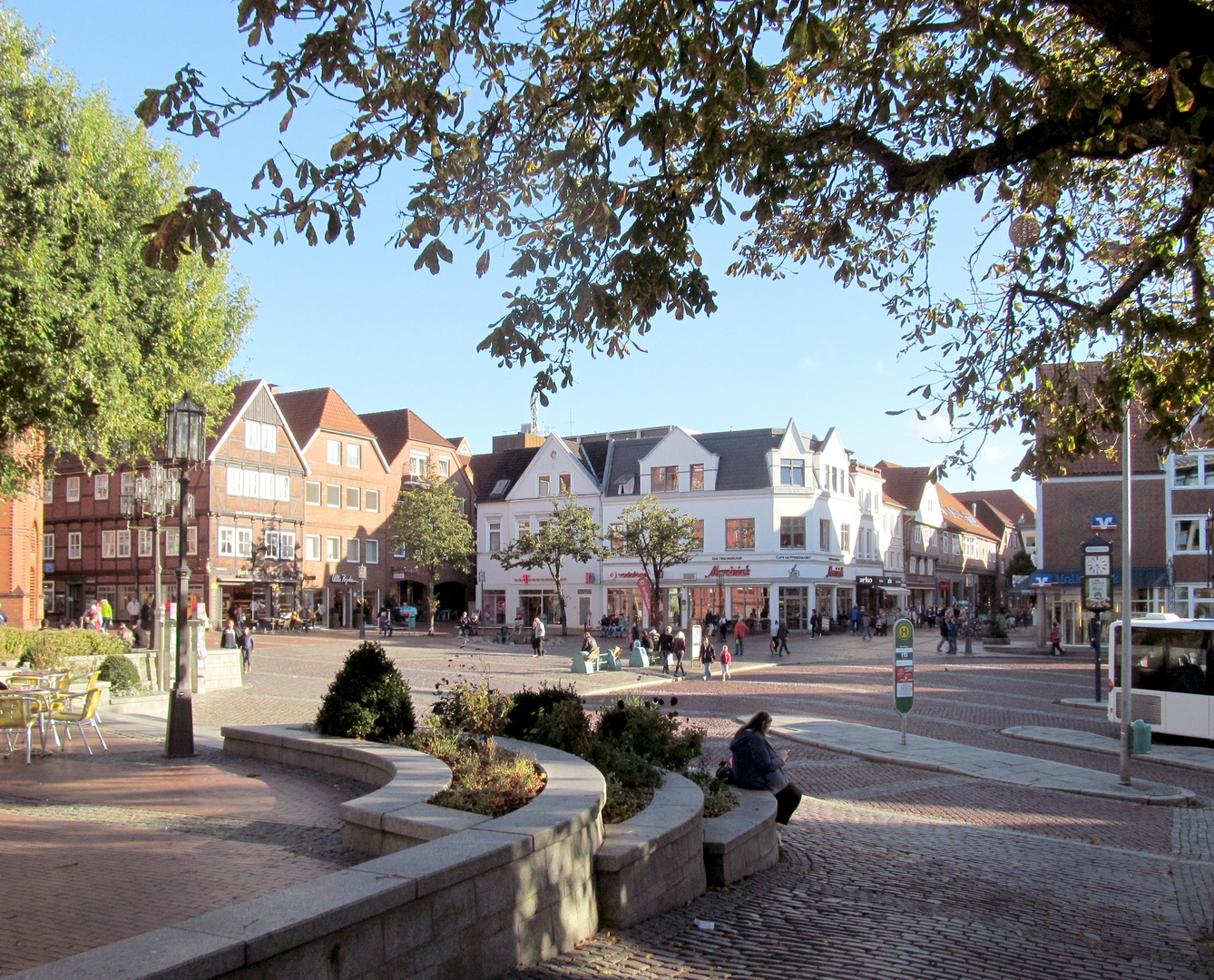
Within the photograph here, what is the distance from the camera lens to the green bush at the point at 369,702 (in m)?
10.2

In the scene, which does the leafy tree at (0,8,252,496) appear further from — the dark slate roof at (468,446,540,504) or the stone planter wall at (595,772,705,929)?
the dark slate roof at (468,446,540,504)

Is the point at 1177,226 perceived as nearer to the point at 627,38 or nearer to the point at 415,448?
the point at 627,38

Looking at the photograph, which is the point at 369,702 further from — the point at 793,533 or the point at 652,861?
the point at 793,533

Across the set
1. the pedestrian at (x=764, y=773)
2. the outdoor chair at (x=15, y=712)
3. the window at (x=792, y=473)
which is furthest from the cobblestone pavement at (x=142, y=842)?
the window at (x=792, y=473)

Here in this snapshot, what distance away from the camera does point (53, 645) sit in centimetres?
1948

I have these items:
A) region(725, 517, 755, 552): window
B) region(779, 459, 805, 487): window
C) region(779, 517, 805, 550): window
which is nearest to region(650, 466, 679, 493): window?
region(725, 517, 755, 552): window

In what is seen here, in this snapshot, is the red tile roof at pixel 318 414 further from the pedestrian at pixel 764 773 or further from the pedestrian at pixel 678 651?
the pedestrian at pixel 764 773

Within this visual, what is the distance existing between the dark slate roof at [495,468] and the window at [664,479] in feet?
35.7

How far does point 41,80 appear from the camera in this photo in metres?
17.2

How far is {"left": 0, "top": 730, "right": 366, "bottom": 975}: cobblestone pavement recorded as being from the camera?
17.4 ft

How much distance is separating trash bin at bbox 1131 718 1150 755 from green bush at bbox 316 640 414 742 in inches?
481

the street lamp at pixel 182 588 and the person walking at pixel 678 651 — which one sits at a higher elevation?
the street lamp at pixel 182 588

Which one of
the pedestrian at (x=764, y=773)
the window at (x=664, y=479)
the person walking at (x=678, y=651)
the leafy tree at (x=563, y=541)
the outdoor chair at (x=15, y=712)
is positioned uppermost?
the window at (x=664, y=479)

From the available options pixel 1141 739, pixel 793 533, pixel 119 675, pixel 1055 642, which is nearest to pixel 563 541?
pixel 793 533
